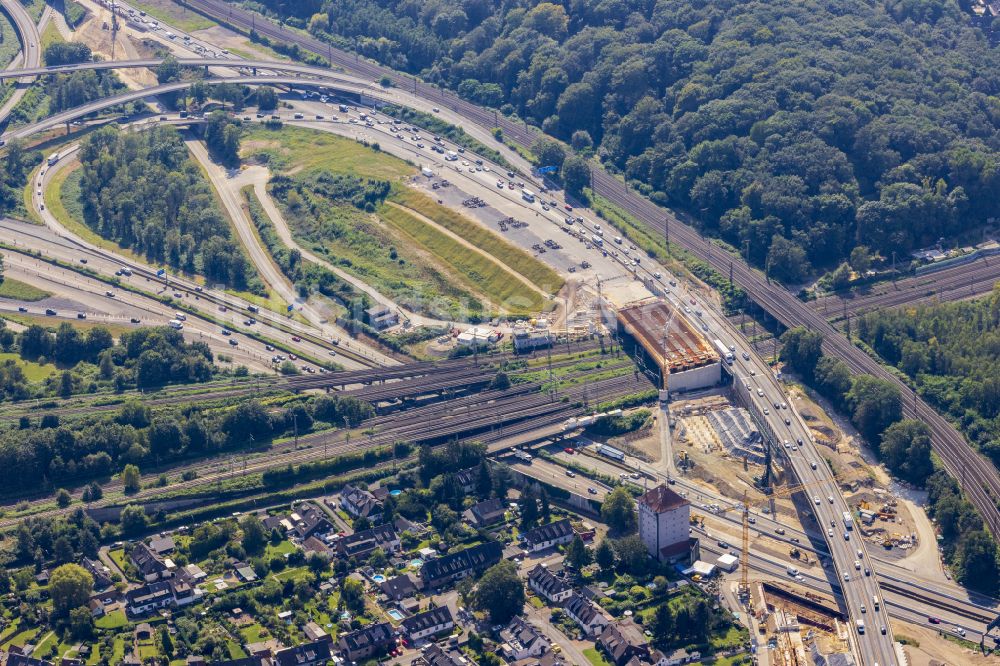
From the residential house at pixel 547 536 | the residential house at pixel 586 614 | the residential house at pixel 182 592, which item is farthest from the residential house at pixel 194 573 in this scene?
the residential house at pixel 586 614

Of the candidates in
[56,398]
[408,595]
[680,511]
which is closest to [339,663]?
[408,595]

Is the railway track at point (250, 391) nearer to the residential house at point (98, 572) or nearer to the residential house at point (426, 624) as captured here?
the residential house at point (98, 572)

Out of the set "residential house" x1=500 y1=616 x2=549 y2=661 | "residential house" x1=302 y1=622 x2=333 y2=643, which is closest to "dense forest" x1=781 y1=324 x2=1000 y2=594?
"residential house" x1=500 y1=616 x2=549 y2=661

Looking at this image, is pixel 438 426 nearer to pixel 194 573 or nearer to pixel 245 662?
pixel 194 573

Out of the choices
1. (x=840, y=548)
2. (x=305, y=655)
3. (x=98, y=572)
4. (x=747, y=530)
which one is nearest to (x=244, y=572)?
(x=98, y=572)

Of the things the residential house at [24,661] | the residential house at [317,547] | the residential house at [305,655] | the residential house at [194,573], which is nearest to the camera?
the residential house at [24,661]

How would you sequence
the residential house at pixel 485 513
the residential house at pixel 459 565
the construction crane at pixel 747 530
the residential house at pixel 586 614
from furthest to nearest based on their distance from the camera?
the residential house at pixel 485 513, the construction crane at pixel 747 530, the residential house at pixel 459 565, the residential house at pixel 586 614

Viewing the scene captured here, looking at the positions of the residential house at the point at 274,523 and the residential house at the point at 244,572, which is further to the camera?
the residential house at the point at 274,523

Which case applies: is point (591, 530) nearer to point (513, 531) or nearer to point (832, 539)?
point (513, 531)
